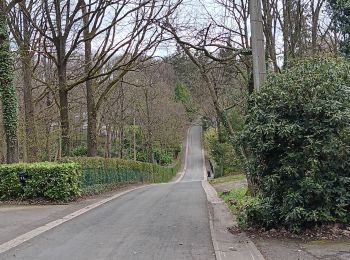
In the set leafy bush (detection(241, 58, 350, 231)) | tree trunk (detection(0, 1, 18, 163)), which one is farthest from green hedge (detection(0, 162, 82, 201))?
leafy bush (detection(241, 58, 350, 231))

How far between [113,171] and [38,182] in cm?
1210

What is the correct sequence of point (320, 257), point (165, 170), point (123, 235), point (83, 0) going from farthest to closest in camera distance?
point (165, 170), point (83, 0), point (123, 235), point (320, 257)

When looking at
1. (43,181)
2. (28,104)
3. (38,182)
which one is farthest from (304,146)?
(28,104)

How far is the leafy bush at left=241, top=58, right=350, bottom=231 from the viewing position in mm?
8391

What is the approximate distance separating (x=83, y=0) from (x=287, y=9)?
1046cm

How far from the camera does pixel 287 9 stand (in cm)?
1923

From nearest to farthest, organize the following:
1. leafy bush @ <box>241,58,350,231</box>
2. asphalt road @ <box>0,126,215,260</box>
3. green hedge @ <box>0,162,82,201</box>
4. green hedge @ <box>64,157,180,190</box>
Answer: asphalt road @ <box>0,126,215,260</box>, leafy bush @ <box>241,58,350,231</box>, green hedge @ <box>0,162,82,201</box>, green hedge @ <box>64,157,180,190</box>

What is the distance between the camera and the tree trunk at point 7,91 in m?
19.5

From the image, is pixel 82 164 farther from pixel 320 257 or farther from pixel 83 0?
pixel 320 257

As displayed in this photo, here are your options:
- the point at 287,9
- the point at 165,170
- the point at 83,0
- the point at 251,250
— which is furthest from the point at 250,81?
the point at 165,170

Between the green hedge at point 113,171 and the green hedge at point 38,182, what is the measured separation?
7.85 ft

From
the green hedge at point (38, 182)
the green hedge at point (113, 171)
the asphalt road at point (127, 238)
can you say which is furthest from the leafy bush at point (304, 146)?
the green hedge at point (113, 171)

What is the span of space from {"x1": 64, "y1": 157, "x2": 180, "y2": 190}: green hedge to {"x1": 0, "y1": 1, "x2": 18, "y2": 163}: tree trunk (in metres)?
2.46

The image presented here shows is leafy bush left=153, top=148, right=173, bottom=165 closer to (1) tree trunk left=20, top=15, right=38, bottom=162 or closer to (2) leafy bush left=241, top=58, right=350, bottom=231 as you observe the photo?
Result: (1) tree trunk left=20, top=15, right=38, bottom=162
